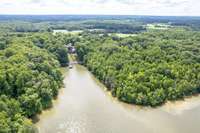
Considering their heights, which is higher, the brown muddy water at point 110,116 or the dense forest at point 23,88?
the dense forest at point 23,88

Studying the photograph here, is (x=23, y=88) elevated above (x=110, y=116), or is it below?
above

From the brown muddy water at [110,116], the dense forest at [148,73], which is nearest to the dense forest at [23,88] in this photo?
the brown muddy water at [110,116]

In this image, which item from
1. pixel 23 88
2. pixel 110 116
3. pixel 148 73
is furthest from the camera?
pixel 148 73

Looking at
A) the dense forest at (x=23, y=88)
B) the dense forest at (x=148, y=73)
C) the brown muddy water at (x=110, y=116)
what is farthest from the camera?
the dense forest at (x=148, y=73)

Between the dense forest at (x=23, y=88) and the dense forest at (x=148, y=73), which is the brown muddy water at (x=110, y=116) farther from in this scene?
the dense forest at (x=23, y=88)

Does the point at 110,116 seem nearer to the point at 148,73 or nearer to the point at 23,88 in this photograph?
the point at 148,73

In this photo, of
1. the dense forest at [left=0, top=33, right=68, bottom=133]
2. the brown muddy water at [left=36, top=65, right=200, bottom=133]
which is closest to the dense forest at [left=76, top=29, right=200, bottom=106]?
the brown muddy water at [left=36, top=65, right=200, bottom=133]

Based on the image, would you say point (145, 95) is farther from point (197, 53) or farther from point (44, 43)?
point (44, 43)

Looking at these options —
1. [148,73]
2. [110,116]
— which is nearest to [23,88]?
[110,116]
